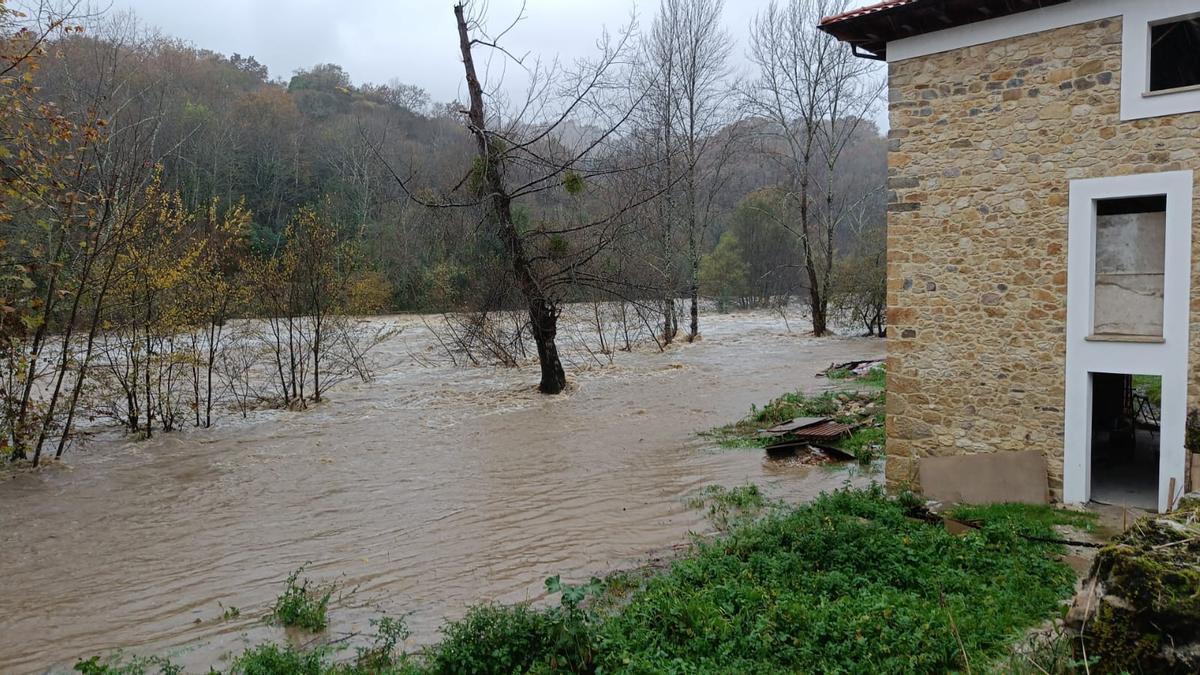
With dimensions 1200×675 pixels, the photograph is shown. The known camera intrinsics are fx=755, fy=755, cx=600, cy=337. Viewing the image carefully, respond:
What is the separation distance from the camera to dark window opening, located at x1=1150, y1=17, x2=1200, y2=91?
8.73 meters

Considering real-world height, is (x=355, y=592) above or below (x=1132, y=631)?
below

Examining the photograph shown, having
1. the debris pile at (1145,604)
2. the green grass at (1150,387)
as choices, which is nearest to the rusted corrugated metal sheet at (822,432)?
the green grass at (1150,387)

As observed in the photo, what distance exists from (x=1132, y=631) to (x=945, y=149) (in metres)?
5.99

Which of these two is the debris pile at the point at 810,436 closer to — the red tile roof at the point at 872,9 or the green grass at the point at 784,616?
the green grass at the point at 784,616

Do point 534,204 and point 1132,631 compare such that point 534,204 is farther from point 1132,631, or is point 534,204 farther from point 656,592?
point 1132,631

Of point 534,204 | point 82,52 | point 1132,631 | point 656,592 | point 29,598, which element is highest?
point 82,52

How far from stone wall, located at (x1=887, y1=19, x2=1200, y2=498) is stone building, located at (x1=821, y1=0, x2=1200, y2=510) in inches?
0.6

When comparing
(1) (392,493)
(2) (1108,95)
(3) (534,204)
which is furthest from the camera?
(3) (534,204)

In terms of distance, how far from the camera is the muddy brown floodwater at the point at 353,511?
656 cm

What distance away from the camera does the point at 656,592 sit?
18.6 ft

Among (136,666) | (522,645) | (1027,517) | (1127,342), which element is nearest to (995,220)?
(1127,342)

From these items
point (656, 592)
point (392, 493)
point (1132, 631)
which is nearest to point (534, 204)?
point (392, 493)

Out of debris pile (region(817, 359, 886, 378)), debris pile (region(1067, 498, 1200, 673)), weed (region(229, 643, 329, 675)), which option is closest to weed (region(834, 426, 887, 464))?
debris pile (region(817, 359, 886, 378))

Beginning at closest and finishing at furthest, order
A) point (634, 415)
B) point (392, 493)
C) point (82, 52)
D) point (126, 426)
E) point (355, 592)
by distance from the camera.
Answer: point (355, 592) < point (392, 493) < point (126, 426) < point (634, 415) < point (82, 52)
